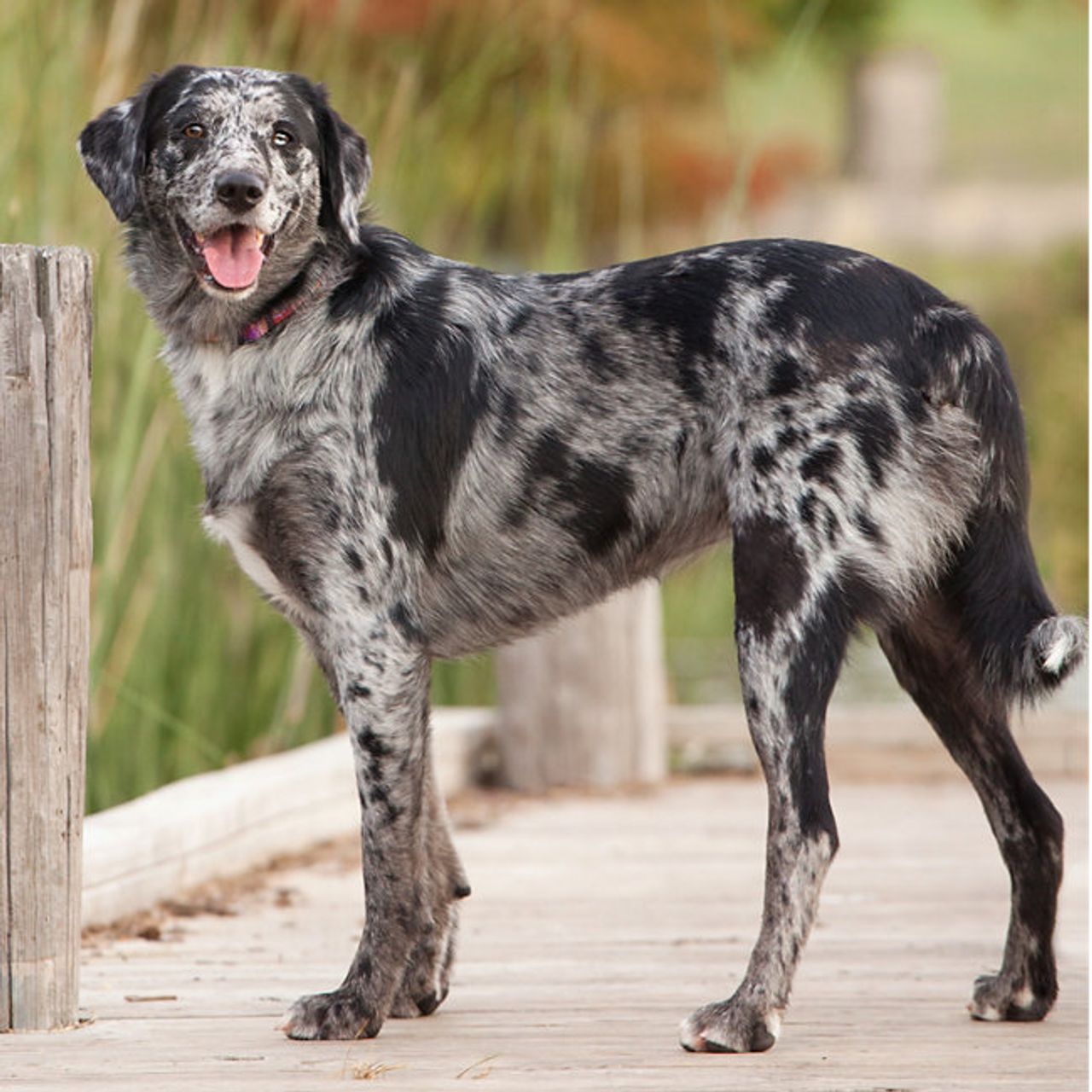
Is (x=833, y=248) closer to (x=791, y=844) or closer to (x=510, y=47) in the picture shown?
(x=791, y=844)

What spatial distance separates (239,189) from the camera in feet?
10.1

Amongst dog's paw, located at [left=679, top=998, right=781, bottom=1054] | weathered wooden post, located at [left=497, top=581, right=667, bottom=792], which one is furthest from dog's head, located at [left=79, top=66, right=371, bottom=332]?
weathered wooden post, located at [left=497, top=581, right=667, bottom=792]

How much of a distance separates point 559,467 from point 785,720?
55 centimetres

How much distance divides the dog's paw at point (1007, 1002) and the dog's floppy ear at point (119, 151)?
184cm

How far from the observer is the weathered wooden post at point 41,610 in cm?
298

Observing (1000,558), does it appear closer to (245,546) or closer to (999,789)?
(999,789)

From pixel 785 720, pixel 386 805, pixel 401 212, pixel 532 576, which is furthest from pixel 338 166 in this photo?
pixel 401 212

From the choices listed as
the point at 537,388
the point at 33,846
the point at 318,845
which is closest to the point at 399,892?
the point at 33,846

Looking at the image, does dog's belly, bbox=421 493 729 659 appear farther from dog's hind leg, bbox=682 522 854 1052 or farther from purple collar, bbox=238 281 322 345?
purple collar, bbox=238 281 322 345

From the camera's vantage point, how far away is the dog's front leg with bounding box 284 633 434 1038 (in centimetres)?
310

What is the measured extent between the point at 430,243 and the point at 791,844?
3399mm

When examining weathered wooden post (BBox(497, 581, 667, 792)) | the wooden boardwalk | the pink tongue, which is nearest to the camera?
the wooden boardwalk

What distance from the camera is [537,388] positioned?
325cm

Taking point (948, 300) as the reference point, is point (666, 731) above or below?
below
